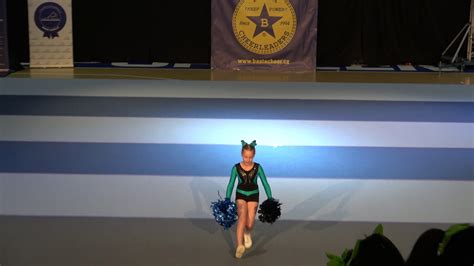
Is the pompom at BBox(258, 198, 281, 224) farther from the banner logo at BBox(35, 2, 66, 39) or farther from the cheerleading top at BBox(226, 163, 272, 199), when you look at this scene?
the banner logo at BBox(35, 2, 66, 39)

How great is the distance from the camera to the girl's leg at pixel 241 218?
402cm

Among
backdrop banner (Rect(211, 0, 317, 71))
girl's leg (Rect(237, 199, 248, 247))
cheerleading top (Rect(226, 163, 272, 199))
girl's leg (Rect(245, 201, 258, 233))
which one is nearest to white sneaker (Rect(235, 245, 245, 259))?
girl's leg (Rect(237, 199, 248, 247))

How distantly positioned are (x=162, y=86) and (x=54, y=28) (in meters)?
2.48

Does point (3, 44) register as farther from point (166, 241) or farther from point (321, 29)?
point (166, 241)

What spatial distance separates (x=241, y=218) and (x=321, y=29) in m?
6.89

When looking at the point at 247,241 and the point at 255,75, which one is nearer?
the point at 247,241

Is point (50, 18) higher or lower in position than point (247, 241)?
higher

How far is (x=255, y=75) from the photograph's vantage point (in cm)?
941

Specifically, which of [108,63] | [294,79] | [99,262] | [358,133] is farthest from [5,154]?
[108,63]

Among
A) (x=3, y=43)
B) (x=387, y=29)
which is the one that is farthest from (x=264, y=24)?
(x=3, y=43)

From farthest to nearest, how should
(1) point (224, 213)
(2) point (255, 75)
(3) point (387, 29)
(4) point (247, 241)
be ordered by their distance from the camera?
(3) point (387, 29) → (2) point (255, 75) → (4) point (247, 241) → (1) point (224, 213)

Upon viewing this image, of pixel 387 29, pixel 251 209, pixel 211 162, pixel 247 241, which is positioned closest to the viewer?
pixel 251 209

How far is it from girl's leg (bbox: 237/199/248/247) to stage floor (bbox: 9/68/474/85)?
4879 mm

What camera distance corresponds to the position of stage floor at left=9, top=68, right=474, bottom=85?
8898mm
